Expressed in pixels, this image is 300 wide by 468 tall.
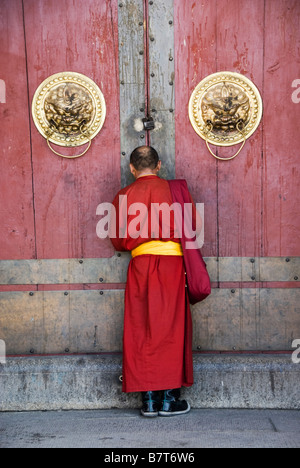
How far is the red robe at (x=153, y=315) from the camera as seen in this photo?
257 centimetres

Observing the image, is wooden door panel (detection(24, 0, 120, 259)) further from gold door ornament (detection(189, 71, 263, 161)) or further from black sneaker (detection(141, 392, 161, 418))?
black sneaker (detection(141, 392, 161, 418))

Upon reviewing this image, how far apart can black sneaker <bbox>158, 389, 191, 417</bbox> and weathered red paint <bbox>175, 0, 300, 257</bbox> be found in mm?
793

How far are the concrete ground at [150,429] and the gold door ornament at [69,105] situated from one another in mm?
1462

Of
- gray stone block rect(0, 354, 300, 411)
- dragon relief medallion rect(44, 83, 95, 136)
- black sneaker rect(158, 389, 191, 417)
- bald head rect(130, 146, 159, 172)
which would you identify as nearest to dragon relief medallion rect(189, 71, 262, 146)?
bald head rect(130, 146, 159, 172)

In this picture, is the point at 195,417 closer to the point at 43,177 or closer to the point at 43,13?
the point at 43,177

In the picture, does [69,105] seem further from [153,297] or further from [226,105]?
[153,297]

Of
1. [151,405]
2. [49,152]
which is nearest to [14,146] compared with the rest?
[49,152]

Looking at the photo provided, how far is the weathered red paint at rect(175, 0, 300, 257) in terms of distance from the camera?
2.75 m

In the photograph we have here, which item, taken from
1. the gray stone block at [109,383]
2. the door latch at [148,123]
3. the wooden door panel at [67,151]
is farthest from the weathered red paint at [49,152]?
the gray stone block at [109,383]

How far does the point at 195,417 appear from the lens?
2.60 m

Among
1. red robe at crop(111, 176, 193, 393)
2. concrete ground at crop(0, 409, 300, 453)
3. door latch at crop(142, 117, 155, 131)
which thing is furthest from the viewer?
door latch at crop(142, 117, 155, 131)

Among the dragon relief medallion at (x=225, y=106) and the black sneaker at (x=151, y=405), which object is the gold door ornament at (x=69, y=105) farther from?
the black sneaker at (x=151, y=405)

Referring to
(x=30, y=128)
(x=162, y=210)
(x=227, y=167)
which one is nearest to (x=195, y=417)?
(x=162, y=210)

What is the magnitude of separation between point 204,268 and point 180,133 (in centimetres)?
77
